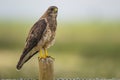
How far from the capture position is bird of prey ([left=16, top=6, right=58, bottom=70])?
3348mm

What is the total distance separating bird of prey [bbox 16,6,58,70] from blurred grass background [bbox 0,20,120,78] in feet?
1.63

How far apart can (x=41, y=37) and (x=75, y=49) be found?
0.78 meters

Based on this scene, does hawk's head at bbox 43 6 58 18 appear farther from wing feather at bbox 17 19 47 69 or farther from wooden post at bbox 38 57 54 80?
wooden post at bbox 38 57 54 80

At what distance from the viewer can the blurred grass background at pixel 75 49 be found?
4020 millimetres

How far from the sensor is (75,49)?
4.11m

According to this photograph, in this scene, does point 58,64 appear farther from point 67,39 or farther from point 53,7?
point 53,7

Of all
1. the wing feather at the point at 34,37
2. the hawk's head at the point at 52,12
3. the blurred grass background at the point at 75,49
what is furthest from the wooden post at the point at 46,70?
the blurred grass background at the point at 75,49

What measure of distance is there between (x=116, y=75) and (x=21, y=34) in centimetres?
101

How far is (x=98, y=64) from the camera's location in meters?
4.11

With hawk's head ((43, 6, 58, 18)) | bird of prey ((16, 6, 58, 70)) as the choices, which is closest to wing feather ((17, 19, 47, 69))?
bird of prey ((16, 6, 58, 70))

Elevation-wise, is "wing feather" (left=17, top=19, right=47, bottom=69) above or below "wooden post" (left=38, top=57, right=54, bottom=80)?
above

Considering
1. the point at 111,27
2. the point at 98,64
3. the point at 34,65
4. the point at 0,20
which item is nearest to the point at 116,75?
the point at 98,64

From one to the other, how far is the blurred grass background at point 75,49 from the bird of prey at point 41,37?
50cm

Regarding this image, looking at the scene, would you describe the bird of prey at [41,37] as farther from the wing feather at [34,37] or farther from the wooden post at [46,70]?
the wooden post at [46,70]
